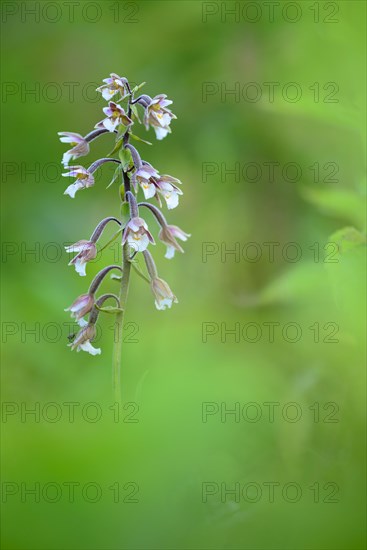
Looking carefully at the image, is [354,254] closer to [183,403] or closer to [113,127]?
[113,127]

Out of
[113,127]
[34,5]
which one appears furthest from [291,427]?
[34,5]

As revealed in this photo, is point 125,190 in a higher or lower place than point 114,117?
lower

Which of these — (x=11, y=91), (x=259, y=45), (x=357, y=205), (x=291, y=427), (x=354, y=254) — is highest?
(x=259, y=45)

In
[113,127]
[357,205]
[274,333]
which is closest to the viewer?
[113,127]

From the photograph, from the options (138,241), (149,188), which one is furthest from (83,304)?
(149,188)

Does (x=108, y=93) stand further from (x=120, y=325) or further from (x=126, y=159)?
(x=120, y=325)

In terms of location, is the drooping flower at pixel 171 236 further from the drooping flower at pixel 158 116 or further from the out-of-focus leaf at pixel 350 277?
the out-of-focus leaf at pixel 350 277

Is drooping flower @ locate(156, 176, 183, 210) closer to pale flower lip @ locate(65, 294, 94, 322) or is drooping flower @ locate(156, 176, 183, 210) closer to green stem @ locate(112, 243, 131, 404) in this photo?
green stem @ locate(112, 243, 131, 404)
